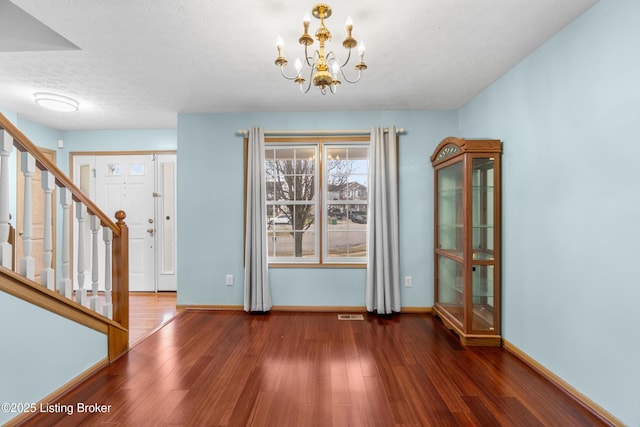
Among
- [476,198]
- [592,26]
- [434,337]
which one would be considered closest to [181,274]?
[434,337]

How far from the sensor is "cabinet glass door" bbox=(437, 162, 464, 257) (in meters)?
2.90

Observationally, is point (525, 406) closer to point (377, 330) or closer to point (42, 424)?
point (377, 330)

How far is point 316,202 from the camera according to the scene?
3670 millimetres

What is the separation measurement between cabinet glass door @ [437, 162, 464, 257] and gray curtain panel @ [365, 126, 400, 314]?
50 cm

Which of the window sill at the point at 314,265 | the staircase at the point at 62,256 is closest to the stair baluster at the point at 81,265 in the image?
the staircase at the point at 62,256

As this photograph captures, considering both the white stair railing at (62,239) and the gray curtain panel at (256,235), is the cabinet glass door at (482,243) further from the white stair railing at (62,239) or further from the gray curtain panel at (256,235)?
the white stair railing at (62,239)

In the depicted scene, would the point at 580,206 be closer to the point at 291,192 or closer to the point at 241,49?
the point at 241,49

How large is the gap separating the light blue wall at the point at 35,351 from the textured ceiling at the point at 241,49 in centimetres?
180

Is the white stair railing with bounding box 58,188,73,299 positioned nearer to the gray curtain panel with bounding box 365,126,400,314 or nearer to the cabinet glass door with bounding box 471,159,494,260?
the gray curtain panel with bounding box 365,126,400,314

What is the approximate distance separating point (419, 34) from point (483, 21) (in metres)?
0.40

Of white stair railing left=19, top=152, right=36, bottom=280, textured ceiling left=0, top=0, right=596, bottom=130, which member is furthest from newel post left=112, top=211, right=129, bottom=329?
textured ceiling left=0, top=0, right=596, bottom=130

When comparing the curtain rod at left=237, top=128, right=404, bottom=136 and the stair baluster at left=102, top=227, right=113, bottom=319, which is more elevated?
the curtain rod at left=237, top=128, right=404, bottom=136

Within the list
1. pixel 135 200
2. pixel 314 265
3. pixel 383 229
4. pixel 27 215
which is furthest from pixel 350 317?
pixel 135 200

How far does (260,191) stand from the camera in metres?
3.51
